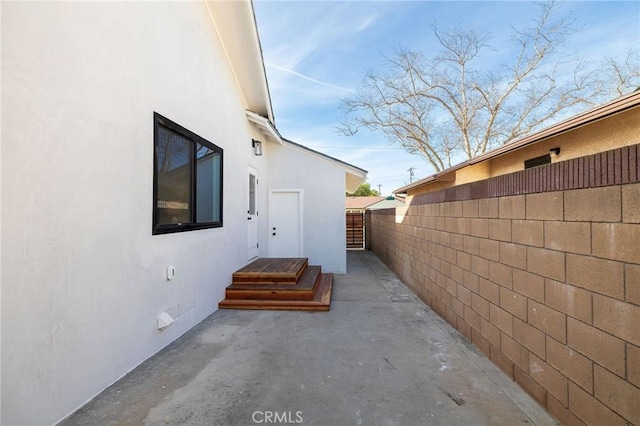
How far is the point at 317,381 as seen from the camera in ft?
8.86

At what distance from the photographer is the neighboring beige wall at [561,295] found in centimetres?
163

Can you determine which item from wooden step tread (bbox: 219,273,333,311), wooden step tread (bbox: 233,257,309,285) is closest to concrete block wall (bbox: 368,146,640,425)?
wooden step tread (bbox: 219,273,333,311)

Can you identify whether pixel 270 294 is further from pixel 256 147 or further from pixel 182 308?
pixel 256 147

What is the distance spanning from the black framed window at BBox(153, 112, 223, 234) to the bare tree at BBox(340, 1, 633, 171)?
13.5 metres

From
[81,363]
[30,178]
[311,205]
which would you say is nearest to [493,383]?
[81,363]

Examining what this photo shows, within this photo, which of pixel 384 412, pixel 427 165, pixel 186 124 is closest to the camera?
pixel 384 412

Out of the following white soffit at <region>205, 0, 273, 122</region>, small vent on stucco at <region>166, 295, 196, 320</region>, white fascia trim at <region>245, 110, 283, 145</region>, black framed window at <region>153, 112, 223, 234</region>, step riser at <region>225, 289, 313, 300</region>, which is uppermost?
white soffit at <region>205, 0, 273, 122</region>

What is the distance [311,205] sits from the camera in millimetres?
7961

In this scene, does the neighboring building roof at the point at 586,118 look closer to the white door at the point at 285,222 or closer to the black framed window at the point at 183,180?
the white door at the point at 285,222

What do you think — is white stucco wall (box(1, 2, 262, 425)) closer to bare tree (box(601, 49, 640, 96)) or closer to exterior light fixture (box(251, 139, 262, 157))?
exterior light fixture (box(251, 139, 262, 157))

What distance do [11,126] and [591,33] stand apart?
16.3 m

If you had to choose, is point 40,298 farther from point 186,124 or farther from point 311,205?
point 311,205

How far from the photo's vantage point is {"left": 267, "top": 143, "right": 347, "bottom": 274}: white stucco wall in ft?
26.0

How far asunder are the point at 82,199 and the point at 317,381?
8.16ft
